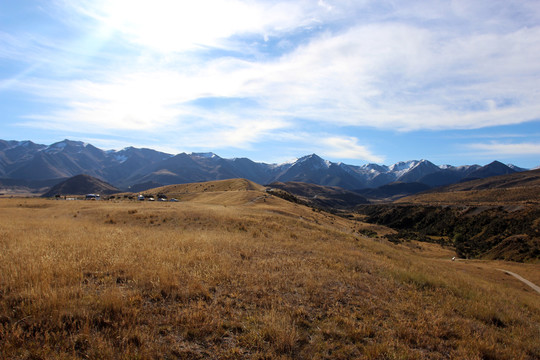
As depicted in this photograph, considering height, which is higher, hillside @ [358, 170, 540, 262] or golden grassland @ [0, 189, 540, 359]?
golden grassland @ [0, 189, 540, 359]

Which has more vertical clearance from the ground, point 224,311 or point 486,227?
point 224,311

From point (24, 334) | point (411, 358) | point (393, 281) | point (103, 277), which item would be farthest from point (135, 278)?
point (393, 281)

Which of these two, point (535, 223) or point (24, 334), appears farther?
point (535, 223)

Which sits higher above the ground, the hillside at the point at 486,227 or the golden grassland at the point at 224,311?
the golden grassland at the point at 224,311

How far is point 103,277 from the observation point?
7.79m

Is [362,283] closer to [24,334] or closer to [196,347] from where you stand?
[196,347]

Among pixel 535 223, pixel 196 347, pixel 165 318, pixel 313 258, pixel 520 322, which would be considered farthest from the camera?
pixel 535 223

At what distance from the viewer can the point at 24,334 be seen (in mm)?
4691

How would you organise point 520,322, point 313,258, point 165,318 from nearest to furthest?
point 165,318, point 520,322, point 313,258

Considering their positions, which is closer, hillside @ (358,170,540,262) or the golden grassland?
the golden grassland

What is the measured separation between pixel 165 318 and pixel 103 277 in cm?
326

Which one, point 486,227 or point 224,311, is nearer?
point 224,311

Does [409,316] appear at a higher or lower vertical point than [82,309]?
lower

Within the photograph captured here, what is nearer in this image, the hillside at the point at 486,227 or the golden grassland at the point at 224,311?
the golden grassland at the point at 224,311
